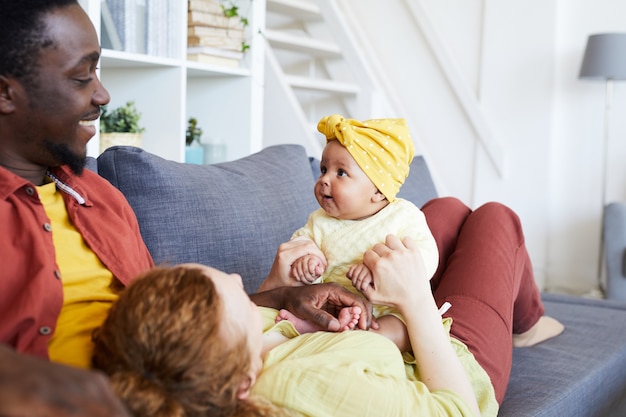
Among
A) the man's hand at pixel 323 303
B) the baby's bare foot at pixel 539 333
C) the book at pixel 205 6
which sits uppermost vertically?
the book at pixel 205 6

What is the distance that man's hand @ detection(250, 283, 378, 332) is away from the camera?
4.26 ft

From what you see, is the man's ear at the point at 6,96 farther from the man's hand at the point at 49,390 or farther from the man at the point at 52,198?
the man's hand at the point at 49,390

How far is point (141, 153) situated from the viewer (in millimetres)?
1634

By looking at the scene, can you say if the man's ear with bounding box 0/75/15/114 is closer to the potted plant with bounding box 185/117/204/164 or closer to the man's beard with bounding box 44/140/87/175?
the man's beard with bounding box 44/140/87/175

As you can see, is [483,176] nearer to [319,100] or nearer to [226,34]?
[319,100]

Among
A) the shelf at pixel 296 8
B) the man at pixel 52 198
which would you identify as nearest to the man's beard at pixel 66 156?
the man at pixel 52 198

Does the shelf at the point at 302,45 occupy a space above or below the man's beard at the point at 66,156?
above

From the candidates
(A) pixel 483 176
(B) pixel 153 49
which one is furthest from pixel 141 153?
(A) pixel 483 176

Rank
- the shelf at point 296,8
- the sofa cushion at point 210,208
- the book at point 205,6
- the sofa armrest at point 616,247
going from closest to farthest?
the sofa cushion at point 210,208, the book at point 205,6, the sofa armrest at point 616,247, the shelf at point 296,8

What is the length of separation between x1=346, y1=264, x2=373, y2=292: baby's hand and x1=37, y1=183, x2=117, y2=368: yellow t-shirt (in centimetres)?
45

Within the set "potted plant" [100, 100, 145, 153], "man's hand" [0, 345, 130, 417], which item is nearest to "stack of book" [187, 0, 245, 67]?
"potted plant" [100, 100, 145, 153]

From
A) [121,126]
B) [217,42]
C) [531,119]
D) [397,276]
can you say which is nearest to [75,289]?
[397,276]

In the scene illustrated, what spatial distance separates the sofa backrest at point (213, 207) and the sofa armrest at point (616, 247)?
2020 mm

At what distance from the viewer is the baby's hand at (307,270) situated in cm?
146
